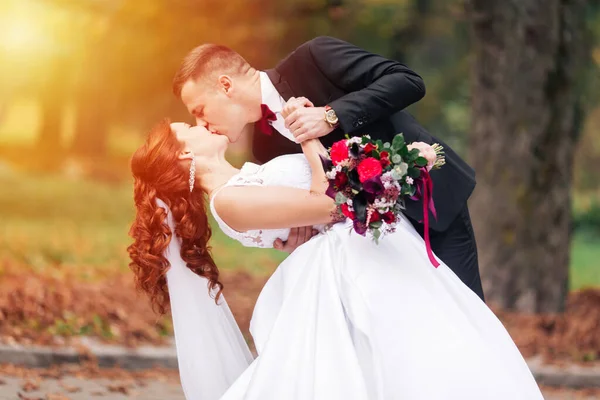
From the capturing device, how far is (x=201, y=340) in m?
3.95

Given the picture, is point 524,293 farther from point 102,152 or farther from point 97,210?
point 102,152

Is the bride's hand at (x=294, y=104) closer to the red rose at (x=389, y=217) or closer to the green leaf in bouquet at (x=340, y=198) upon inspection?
the green leaf in bouquet at (x=340, y=198)

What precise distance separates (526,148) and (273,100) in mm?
4755

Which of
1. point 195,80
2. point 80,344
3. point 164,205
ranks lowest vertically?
point 80,344

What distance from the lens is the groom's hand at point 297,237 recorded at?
12.0 feet

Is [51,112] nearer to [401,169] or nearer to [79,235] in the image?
[79,235]

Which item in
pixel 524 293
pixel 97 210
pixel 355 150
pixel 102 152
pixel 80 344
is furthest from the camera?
pixel 102 152

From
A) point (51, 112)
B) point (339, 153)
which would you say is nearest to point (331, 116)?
point (339, 153)

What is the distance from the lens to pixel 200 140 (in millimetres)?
3736

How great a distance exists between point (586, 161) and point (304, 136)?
1573 cm

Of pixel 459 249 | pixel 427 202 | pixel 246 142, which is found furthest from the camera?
pixel 246 142

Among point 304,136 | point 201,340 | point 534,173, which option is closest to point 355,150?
point 304,136

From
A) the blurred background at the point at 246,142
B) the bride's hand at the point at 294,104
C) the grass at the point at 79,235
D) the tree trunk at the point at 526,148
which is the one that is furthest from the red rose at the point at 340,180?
the grass at the point at 79,235

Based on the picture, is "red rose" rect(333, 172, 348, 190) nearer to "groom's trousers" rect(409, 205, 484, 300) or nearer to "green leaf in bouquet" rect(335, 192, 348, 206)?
"green leaf in bouquet" rect(335, 192, 348, 206)
